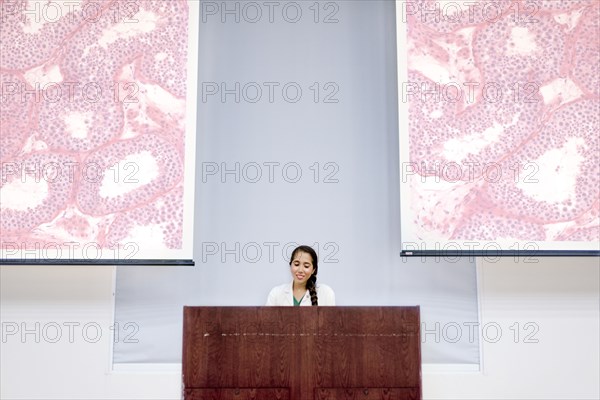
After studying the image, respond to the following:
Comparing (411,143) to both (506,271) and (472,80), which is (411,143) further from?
(506,271)

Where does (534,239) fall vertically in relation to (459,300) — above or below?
above

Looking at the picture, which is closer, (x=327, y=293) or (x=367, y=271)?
(x=327, y=293)

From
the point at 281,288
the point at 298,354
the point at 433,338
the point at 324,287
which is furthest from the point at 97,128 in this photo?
the point at 433,338

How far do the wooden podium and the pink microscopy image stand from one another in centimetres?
131

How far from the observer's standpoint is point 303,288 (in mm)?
3479

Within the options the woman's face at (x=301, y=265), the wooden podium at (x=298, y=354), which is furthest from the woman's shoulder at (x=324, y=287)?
the wooden podium at (x=298, y=354)

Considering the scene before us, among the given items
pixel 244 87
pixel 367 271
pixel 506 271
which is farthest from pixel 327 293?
pixel 244 87

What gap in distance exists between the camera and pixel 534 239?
354cm

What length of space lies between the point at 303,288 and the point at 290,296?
0.08 meters

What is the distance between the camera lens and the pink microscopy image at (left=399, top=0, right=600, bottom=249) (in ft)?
11.7

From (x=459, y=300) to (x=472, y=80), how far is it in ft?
4.08

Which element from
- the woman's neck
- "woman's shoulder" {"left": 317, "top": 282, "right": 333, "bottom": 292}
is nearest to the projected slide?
the woman's neck

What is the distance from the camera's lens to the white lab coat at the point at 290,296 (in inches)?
135

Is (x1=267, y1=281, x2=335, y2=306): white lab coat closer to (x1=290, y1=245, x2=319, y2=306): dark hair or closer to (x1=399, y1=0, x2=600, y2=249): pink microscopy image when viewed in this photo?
(x1=290, y1=245, x2=319, y2=306): dark hair
